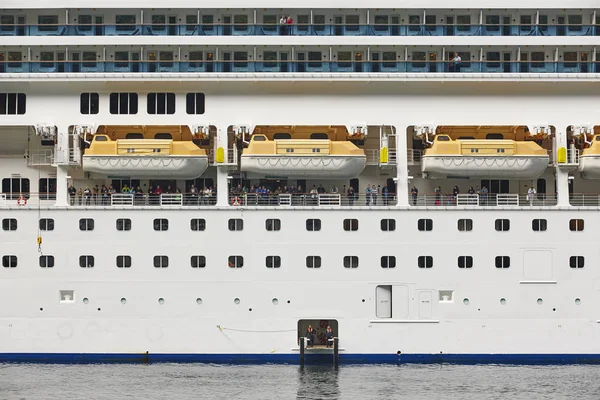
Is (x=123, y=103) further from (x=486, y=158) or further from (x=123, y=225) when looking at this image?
(x=486, y=158)

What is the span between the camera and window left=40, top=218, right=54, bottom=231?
1654 inches

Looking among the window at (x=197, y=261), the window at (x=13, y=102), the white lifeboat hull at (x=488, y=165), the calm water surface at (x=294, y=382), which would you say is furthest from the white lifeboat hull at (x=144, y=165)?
the white lifeboat hull at (x=488, y=165)

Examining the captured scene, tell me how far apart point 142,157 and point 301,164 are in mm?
4972

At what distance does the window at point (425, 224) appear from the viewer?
41906mm

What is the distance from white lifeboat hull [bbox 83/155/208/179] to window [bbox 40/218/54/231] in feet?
6.46

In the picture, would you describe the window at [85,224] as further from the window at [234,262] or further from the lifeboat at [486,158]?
the lifeboat at [486,158]

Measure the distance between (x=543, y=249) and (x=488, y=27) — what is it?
7.40m

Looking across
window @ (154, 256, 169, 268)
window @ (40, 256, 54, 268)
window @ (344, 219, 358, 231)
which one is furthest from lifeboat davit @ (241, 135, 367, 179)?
window @ (40, 256, 54, 268)

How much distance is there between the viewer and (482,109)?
43.0 m

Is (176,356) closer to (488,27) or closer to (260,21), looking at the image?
(260,21)

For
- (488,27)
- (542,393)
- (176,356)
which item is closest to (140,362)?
(176,356)

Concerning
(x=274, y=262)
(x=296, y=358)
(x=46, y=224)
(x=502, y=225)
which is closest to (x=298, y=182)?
(x=274, y=262)

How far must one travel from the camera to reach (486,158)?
4228 centimetres

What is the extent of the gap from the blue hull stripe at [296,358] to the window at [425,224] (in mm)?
3920
